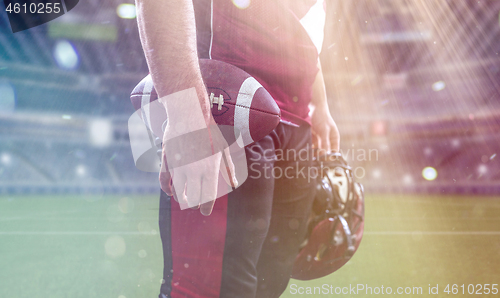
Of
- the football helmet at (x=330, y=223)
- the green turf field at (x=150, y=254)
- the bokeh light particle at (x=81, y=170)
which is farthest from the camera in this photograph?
the bokeh light particle at (x=81, y=170)

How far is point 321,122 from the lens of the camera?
3.60 feet

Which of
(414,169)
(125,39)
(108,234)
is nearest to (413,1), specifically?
(414,169)

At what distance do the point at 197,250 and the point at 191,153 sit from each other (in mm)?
261

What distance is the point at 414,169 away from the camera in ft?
26.2

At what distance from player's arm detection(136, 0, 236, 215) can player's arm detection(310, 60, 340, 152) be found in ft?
2.10

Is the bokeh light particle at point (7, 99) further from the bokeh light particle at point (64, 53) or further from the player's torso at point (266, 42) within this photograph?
the player's torso at point (266, 42)

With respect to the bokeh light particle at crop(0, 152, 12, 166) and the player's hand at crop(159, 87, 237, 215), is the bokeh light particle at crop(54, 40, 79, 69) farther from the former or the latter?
the player's hand at crop(159, 87, 237, 215)

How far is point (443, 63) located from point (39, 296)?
10.7m

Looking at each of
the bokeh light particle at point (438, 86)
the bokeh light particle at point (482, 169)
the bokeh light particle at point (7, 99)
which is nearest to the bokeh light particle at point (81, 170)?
the bokeh light particle at point (7, 99)

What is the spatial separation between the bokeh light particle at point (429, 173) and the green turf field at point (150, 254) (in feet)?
6.48

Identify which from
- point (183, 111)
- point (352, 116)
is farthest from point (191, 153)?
point (352, 116)

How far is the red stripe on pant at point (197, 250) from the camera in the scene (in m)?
0.65

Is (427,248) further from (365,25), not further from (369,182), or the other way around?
(365,25)

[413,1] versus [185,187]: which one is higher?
[185,187]
